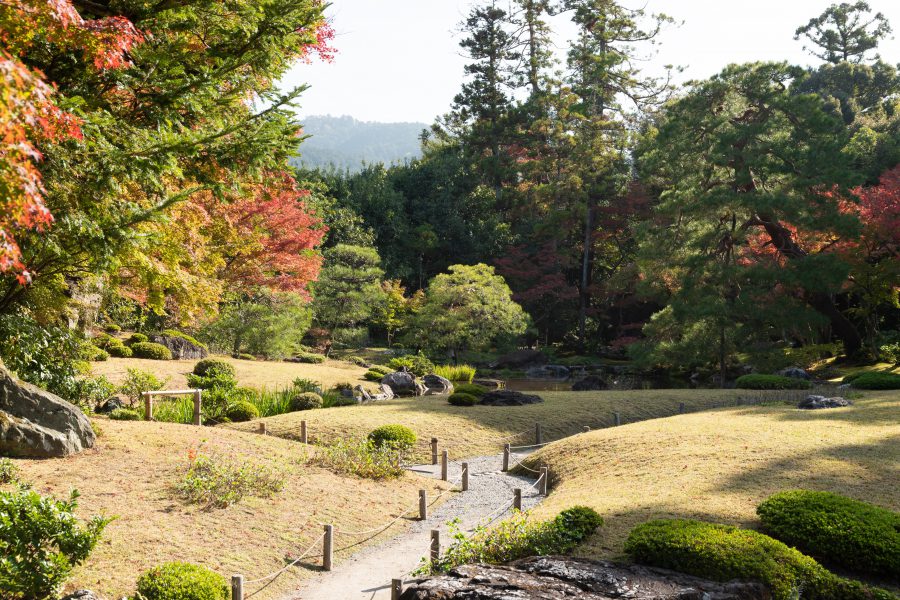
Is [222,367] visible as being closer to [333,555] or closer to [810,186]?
[333,555]

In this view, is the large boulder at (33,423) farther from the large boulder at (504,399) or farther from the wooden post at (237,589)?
the large boulder at (504,399)

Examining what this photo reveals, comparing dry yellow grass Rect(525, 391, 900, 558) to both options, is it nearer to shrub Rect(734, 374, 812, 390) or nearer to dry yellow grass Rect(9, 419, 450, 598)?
dry yellow grass Rect(9, 419, 450, 598)

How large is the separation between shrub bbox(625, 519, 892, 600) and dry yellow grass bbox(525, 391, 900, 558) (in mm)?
721

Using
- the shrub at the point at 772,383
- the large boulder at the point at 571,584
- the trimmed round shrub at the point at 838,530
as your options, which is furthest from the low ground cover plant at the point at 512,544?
the shrub at the point at 772,383

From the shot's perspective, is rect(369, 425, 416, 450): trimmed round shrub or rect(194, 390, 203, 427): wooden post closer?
rect(194, 390, 203, 427): wooden post

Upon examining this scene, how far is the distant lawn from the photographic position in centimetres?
1490

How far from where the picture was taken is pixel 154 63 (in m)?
8.60

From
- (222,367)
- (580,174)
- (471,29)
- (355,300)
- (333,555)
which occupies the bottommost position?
(333,555)

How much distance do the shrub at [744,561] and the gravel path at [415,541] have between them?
290cm

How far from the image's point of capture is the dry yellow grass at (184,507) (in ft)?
23.1

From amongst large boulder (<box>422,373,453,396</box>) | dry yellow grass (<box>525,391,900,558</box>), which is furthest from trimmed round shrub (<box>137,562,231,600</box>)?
large boulder (<box>422,373,453,396</box>)

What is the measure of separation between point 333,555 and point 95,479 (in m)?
3.16

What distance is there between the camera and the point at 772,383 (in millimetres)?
20219

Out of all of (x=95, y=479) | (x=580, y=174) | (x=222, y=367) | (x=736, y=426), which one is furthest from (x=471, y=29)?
(x=95, y=479)
